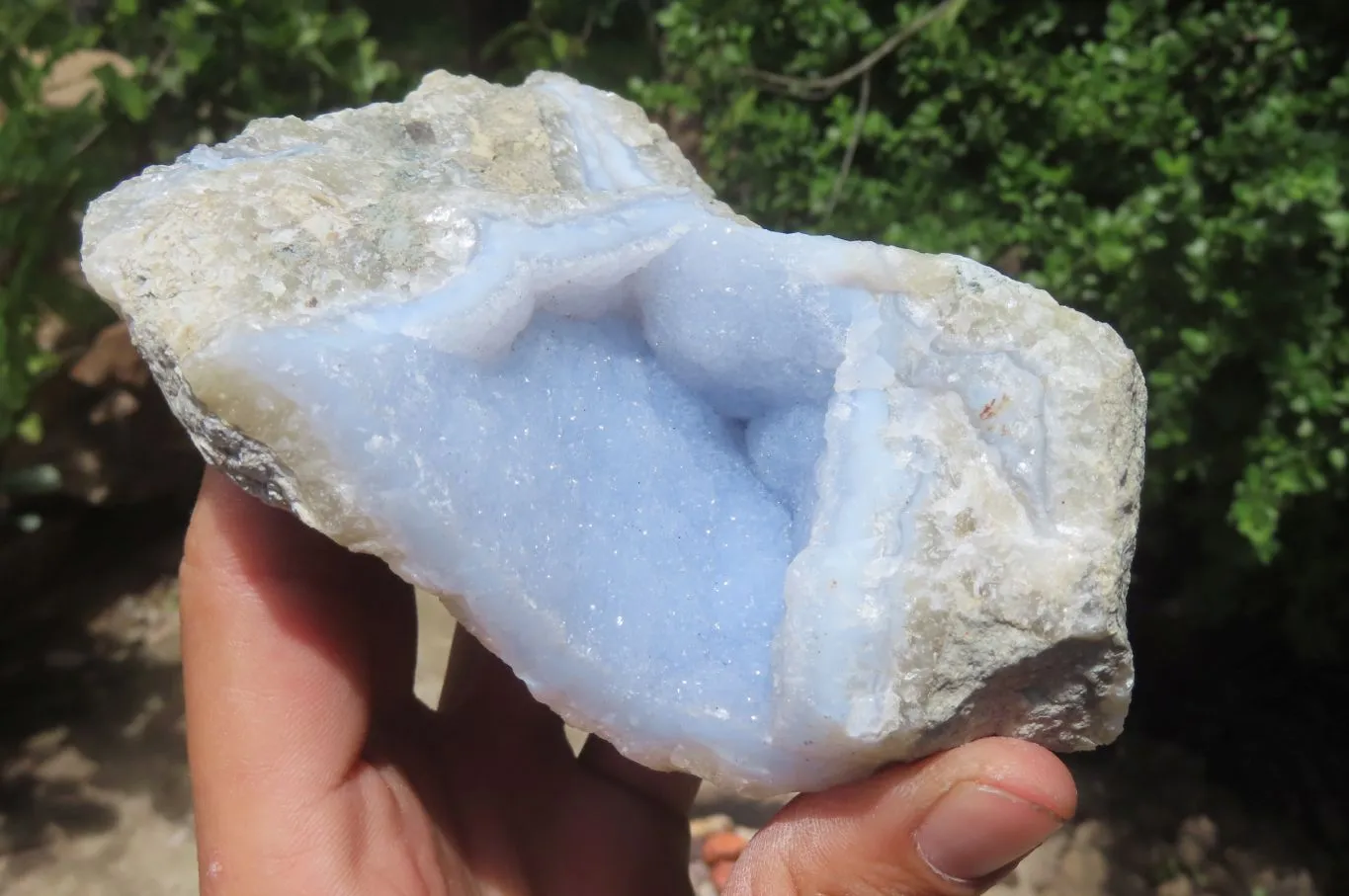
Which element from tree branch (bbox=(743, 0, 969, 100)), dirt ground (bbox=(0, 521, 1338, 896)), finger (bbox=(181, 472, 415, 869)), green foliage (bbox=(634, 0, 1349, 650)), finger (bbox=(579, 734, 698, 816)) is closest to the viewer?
finger (bbox=(181, 472, 415, 869))

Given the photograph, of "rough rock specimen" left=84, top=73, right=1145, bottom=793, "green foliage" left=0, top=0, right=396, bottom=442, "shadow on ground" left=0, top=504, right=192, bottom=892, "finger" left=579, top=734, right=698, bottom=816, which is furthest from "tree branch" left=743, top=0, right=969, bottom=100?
"shadow on ground" left=0, top=504, right=192, bottom=892

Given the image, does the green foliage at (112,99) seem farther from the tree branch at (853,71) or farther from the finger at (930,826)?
the finger at (930,826)

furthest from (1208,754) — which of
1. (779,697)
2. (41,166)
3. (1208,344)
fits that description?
(41,166)

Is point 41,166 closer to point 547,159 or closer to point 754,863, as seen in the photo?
point 547,159

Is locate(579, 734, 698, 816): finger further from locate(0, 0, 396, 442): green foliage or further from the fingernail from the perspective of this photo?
locate(0, 0, 396, 442): green foliage

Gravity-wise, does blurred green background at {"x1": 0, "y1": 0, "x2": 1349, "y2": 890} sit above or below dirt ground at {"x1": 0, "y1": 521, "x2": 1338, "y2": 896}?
above
